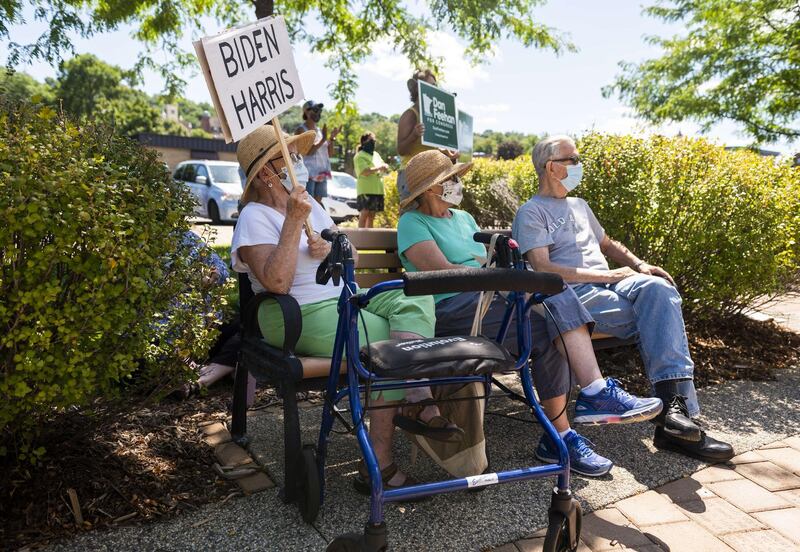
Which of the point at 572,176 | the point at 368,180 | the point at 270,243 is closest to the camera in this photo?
the point at 270,243

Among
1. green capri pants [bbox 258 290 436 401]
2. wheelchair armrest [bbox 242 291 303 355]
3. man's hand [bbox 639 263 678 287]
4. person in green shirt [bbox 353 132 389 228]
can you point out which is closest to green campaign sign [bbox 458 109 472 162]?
person in green shirt [bbox 353 132 389 228]

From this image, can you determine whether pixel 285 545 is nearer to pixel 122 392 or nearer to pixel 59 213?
pixel 122 392

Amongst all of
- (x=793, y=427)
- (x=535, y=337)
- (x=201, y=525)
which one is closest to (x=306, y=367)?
(x=201, y=525)

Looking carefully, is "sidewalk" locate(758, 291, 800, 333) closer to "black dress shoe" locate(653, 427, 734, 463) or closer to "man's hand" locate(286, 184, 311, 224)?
"black dress shoe" locate(653, 427, 734, 463)

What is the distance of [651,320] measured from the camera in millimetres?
3283

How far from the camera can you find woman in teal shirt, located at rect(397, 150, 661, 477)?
291 centimetres

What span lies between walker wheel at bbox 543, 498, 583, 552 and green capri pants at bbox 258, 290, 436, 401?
94 centimetres

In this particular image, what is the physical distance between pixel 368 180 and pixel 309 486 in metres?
7.10

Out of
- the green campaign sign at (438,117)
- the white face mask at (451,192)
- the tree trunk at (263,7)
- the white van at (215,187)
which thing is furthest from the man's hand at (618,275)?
the white van at (215,187)

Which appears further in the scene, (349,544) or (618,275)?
(618,275)

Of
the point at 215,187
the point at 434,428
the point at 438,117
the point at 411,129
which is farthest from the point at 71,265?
the point at 215,187

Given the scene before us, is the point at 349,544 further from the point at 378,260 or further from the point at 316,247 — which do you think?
the point at 378,260

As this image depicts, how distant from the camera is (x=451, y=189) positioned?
3.39 metres

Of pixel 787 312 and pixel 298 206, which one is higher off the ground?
pixel 298 206
